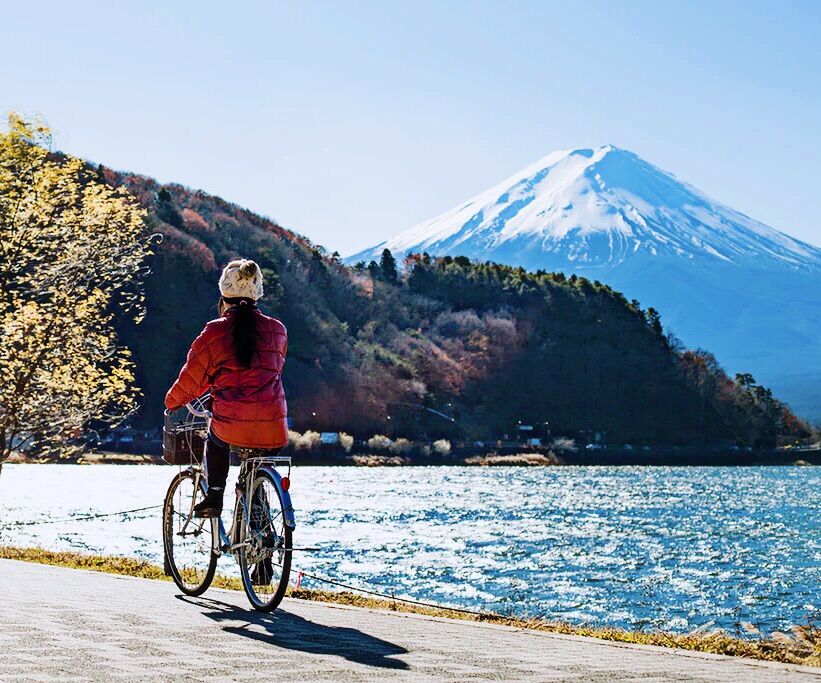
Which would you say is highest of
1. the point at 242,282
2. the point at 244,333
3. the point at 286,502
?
the point at 242,282

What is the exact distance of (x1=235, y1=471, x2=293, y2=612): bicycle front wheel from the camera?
22.7 ft

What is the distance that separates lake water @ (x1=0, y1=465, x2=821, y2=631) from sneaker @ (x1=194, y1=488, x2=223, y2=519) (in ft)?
18.5

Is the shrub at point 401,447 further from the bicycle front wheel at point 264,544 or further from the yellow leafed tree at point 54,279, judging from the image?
the bicycle front wheel at point 264,544

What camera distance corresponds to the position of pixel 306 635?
626 centimetres

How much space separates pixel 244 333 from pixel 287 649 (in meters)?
2.20

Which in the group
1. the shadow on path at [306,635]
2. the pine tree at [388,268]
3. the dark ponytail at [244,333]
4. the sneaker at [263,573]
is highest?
the pine tree at [388,268]

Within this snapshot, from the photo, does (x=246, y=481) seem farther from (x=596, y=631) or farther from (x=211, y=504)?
(x=596, y=631)

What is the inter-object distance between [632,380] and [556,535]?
10777 centimetres

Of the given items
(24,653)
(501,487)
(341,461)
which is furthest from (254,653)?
(341,461)

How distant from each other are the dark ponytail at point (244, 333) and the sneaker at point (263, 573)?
119cm

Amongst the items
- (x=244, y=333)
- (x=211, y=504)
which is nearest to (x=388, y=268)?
(x=211, y=504)

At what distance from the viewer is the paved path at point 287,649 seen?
505 cm

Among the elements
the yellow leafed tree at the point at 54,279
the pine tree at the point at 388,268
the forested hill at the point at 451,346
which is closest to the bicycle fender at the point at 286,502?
the yellow leafed tree at the point at 54,279

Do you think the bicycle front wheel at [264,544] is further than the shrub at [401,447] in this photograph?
No
